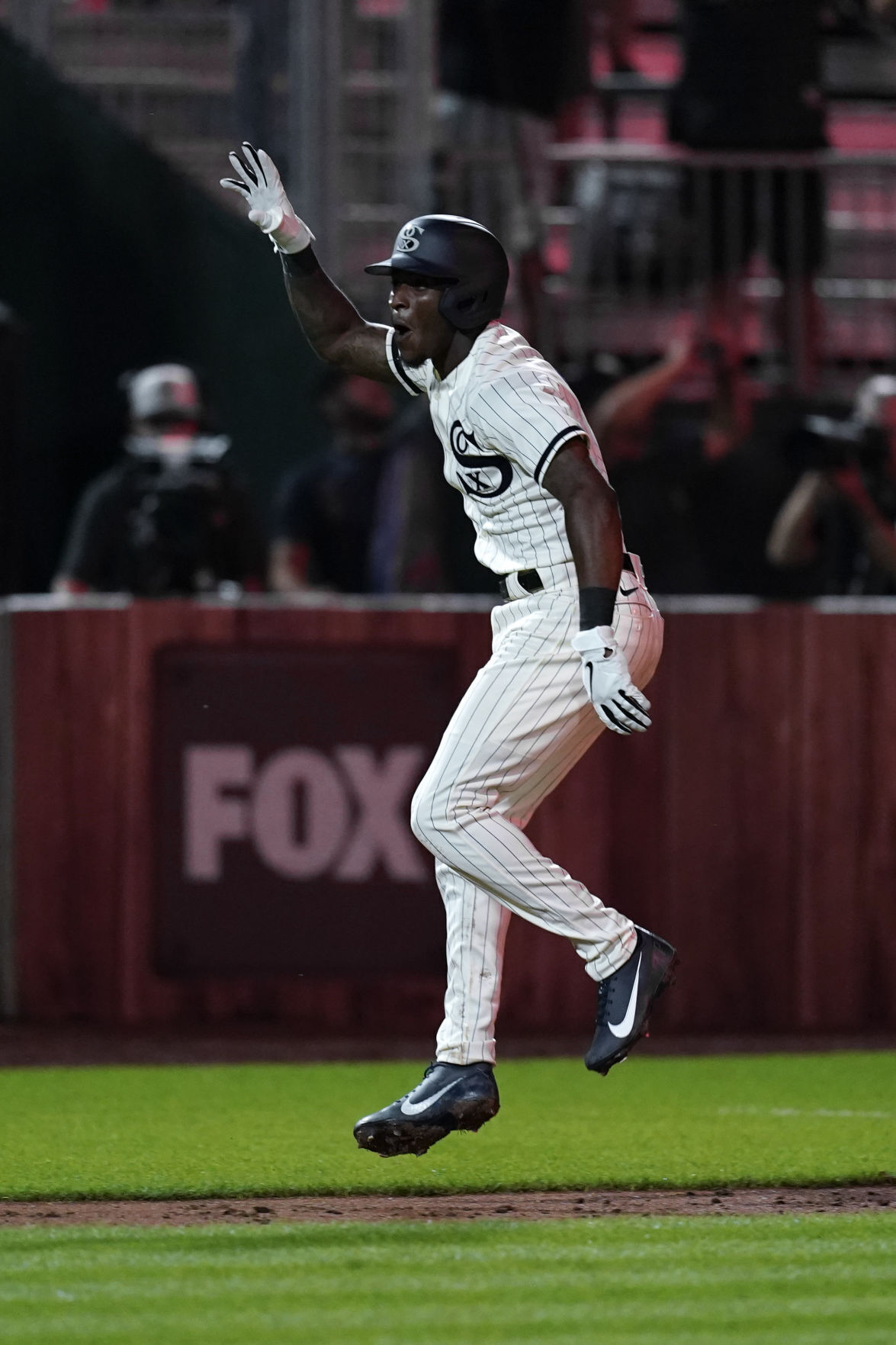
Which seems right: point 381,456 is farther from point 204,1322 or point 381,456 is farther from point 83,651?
point 204,1322

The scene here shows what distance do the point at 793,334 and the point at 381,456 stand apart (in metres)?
2.17

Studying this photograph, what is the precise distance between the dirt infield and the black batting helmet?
177cm

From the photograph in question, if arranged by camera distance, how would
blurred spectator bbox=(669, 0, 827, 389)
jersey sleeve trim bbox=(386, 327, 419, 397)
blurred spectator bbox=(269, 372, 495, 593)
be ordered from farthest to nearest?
blurred spectator bbox=(669, 0, 827, 389) → blurred spectator bbox=(269, 372, 495, 593) → jersey sleeve trim bbox=(386, 327, 419, 397)

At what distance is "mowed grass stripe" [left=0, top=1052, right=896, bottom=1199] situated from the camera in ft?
16.0

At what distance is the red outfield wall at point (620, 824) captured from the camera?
780 centimetres

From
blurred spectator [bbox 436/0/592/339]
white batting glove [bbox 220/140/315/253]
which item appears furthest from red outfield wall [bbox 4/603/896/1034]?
white batting glove [bbox 220/140/315/253]

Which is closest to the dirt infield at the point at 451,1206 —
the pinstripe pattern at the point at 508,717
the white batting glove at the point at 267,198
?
the pinstripe pattern at the point at 508,717

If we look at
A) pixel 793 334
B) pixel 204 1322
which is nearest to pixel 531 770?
pixel 204 1322

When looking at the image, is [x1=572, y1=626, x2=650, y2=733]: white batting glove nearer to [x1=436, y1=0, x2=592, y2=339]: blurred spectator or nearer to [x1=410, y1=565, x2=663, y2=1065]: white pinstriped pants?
[x1=410, y1=565, x2=663, y2=1065]: white pinstriped pants

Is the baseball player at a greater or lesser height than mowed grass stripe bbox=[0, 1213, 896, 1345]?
greater

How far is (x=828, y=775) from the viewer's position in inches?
310

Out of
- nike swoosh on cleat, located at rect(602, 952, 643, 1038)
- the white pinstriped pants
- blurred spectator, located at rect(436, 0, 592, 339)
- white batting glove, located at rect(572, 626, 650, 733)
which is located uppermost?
blurred spectator, located at rect(436, 0, 592, 339)

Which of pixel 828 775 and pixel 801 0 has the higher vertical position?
pixel 801 0

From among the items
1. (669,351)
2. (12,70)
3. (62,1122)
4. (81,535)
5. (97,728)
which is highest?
(12,70)
